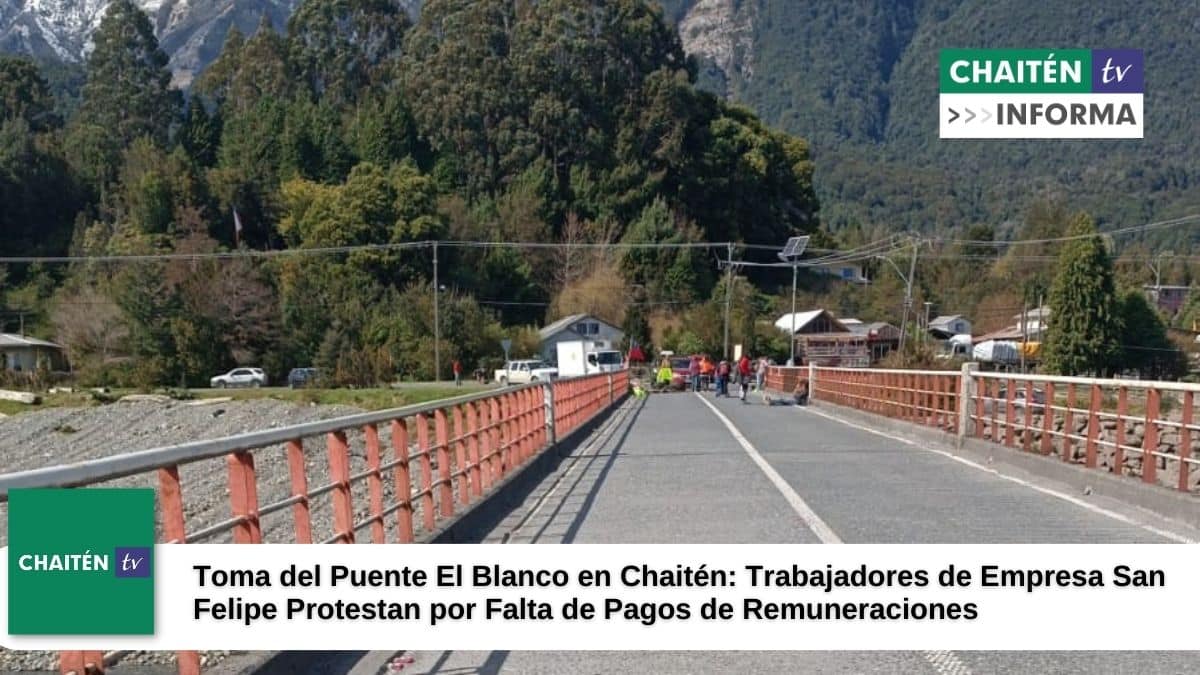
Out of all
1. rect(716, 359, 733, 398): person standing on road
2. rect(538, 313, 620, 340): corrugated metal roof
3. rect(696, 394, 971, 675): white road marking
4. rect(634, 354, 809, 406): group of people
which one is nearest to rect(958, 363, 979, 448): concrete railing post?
rect(696, 394, 971, 675): white road marking

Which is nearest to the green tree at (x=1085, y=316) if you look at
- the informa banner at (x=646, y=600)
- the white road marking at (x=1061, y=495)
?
the white road marking at (x=1061, y=495)

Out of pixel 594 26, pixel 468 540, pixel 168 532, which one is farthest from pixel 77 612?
pixel 594 26

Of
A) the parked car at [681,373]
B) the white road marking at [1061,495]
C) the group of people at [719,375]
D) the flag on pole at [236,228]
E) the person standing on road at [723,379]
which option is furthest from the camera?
the flag on pole at [236,228]

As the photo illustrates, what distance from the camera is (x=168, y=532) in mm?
5871

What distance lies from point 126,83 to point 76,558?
107m

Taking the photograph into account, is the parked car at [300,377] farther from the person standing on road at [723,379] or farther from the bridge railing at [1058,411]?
the bridge railing at [1058,411]

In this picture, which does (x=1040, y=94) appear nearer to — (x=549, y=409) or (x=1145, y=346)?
(x=549, y=409)

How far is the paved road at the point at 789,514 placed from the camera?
283 inches

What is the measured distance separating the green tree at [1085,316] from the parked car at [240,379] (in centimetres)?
4401

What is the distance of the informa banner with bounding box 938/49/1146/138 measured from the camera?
31.6 meters

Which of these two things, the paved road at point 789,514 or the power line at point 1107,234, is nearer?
the paved road at point 789,514

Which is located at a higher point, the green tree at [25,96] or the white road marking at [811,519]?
the green tree at [25,96]

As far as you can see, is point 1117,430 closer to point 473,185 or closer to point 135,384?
point 135,384

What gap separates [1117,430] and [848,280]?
106984 millimetres
